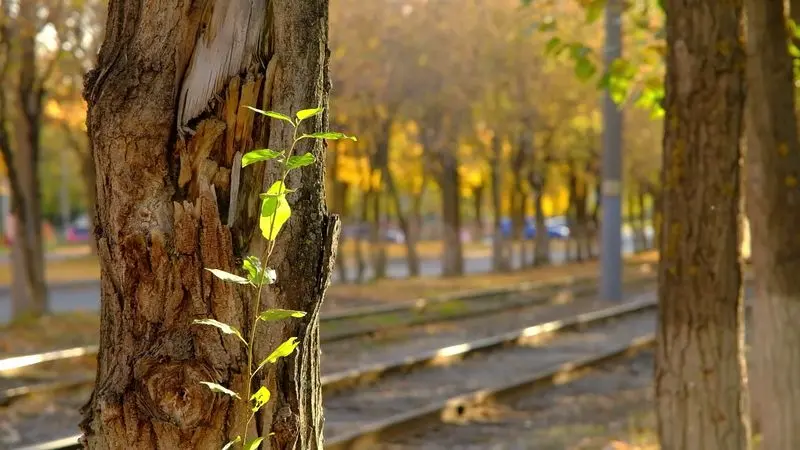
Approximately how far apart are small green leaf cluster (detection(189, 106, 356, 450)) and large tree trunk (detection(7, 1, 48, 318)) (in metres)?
19.0

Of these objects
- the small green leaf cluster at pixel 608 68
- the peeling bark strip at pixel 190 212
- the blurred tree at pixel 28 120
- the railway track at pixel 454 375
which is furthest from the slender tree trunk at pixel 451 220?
the peeling bark strip at pixel 190 212

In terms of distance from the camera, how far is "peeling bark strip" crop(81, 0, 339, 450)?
248 cm

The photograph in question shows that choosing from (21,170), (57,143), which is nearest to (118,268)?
(21,170)

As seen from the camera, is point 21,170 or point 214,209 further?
point 21,170

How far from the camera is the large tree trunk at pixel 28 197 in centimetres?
2073

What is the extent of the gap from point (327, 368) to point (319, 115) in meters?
12.4

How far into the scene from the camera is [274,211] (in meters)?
2.30

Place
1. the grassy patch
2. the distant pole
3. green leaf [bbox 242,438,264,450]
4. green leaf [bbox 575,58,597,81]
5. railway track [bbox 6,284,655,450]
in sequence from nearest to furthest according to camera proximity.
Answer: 1. green leaf [bbox 242,438,264,450]
2. green leaf [bbox 575,58,597,81]
3. railway track [bbox 6,284,655,450]
4. the grassy patch
5. the distant pole

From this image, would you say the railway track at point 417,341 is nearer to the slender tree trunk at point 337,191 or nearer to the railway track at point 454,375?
the railway track at point 454,375

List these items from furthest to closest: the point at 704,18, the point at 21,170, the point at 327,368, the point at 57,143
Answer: the point at 57,143
the point at 21,170
the point at 327,368
the point at 704,18

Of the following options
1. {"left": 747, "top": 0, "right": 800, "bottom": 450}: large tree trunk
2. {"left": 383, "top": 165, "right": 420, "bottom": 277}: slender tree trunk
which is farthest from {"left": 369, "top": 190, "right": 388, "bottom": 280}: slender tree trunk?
{"left": 747, "top": 0, "right": 800, "bottom": 450}: large tree trunk

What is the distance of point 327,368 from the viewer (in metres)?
14.9

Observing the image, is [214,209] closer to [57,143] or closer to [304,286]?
[304,286]

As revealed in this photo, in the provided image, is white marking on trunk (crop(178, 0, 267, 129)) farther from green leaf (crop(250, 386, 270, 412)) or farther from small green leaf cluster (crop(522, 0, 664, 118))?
small green leaf cluster (crop(522, 0, 664, 118))
